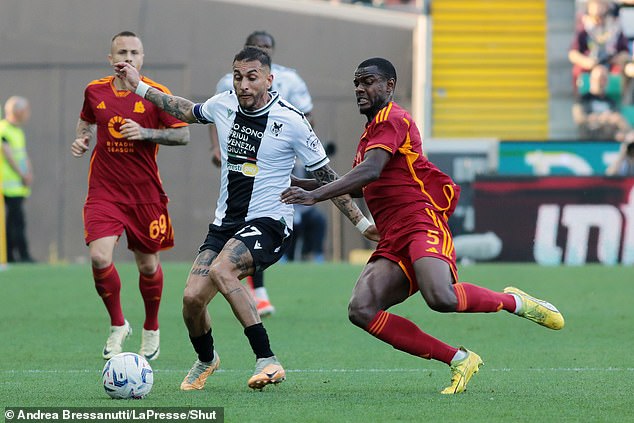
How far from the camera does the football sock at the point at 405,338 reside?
7.55 metres

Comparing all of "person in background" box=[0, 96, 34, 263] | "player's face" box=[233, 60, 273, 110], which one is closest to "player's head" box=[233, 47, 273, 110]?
"player's face" box=[233, 60, 273, 110]

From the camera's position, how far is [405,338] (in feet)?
24.8

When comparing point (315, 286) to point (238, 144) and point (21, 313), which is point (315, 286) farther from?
point (238, 144)

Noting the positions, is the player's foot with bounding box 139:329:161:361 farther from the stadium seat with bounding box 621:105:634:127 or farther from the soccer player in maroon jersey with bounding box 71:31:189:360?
the stadium seat with bounding box 621:105:634:127

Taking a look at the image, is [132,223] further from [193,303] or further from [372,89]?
[372,89]

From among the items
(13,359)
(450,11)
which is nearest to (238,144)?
(13,359)

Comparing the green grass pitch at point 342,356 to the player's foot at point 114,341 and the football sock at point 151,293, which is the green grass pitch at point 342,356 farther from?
the football sock at point 151,293

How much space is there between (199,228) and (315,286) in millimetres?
7987

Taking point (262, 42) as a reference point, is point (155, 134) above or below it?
below

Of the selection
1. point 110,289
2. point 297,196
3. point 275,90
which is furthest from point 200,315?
point 275,90

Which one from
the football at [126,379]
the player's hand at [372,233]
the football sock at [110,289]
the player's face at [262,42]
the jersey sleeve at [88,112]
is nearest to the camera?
the football at [126,379]

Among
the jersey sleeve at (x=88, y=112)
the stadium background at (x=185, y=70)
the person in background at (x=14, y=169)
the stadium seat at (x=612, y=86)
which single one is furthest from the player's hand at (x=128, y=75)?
the stadium seat at (x=612, y=86)

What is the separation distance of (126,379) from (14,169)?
12.8m

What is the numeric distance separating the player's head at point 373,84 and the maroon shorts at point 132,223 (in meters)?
2.53
